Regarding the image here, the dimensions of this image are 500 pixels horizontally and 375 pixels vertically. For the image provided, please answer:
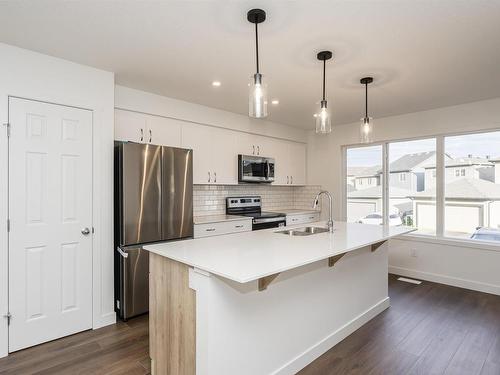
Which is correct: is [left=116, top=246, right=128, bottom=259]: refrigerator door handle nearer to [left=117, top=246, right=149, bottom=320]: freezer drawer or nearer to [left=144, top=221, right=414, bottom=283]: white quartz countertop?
[left=117, top=246, right=149, bottom=320]: freezer drawer

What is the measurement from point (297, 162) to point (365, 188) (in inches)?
50.9

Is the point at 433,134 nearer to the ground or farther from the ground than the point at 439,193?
farther from the ground

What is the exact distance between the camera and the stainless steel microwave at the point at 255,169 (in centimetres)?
451

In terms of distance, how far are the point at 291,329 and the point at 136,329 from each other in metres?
1.54

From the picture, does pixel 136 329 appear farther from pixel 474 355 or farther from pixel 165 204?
pixel 474 355

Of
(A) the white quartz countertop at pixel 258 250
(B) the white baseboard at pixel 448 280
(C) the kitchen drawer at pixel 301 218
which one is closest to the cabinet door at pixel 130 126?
(A) the white quartz countertop at pixel 258 250

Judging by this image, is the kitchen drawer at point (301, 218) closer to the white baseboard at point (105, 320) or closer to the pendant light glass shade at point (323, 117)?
the pendant light glass shade at point (323, 117)

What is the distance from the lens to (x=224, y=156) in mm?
4375

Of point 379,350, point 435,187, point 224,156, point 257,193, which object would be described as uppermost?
point 224,156

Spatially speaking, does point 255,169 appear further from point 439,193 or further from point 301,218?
point 439,193

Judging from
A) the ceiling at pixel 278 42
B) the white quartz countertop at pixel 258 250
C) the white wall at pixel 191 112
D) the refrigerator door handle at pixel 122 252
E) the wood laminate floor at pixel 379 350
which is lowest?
the wood laminate floor at pixel 379 350

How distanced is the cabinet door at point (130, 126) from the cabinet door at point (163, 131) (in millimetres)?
65

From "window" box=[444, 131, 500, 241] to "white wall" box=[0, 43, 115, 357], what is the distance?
445cm

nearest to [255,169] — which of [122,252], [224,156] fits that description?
[224,156]
